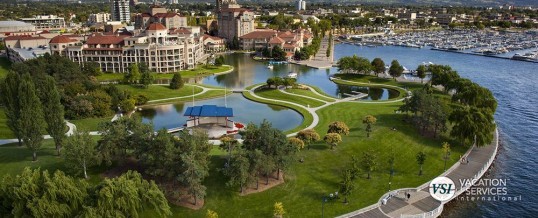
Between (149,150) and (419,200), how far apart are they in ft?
84.2

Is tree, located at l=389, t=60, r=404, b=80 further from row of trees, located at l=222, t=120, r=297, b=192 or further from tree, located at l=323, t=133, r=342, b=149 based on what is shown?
row of trees, located at l=222, t=120, r=297, b=192

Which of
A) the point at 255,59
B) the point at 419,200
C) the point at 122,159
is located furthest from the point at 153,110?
the point at 255,59

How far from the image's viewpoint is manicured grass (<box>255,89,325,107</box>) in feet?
236

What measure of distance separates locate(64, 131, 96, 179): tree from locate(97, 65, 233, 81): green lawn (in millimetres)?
56448

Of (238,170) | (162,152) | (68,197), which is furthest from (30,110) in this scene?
(238,170)

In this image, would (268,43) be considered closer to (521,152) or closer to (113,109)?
(113,109)

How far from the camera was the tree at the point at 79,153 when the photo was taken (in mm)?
37469

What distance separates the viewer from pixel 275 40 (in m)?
140

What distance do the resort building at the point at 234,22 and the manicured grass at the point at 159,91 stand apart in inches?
3120

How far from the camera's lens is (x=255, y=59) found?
440ft

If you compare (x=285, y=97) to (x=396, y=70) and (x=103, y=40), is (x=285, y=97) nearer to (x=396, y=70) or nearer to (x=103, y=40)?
(x=396, y=70)

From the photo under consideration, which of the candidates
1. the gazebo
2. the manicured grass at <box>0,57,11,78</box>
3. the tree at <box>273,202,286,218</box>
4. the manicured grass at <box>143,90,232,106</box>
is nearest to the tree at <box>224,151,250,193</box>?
the tree at <box>273,202,286,218</box>

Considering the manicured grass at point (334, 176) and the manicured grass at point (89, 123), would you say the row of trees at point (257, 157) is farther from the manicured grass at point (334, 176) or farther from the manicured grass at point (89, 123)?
the manicured grass at point (89, 123)

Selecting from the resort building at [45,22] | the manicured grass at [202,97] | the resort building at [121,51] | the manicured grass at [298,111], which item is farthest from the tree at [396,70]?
the resort building at [45,22]
